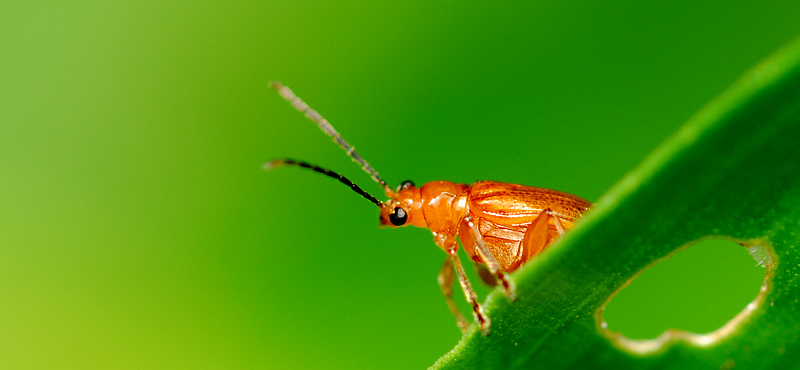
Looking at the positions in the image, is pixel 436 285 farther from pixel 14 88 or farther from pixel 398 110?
pixel 14 88

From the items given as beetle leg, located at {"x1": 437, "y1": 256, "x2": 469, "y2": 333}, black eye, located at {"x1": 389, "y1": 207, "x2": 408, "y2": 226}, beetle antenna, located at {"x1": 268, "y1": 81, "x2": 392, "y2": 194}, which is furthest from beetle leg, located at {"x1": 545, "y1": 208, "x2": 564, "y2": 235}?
beetle antenna, located at {"x1": 268, "y1": 81, "x2": 392, "y2": 194}

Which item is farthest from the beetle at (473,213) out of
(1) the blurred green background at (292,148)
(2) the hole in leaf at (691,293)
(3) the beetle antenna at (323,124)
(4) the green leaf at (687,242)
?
(4) the green leaf at (687,242)

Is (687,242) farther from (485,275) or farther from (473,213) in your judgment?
(485,275)

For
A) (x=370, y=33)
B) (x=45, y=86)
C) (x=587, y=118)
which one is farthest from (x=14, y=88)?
(x=587, y=118)

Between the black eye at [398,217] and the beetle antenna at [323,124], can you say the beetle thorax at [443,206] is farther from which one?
the beetle antenna at [323,124]

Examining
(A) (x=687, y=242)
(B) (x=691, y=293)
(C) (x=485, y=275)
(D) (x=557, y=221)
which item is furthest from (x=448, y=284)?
(A) (x=687, y=242)

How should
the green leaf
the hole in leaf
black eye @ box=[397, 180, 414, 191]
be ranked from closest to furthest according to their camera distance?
the green leaf, the hole in leaf, black eye @ box=[397, 180, 414, 191]

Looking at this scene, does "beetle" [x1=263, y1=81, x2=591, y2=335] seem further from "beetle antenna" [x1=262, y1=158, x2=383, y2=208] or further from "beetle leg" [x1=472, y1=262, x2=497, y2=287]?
"beetle leg" [x1=472, y1=262, x2=497, y2=287]
